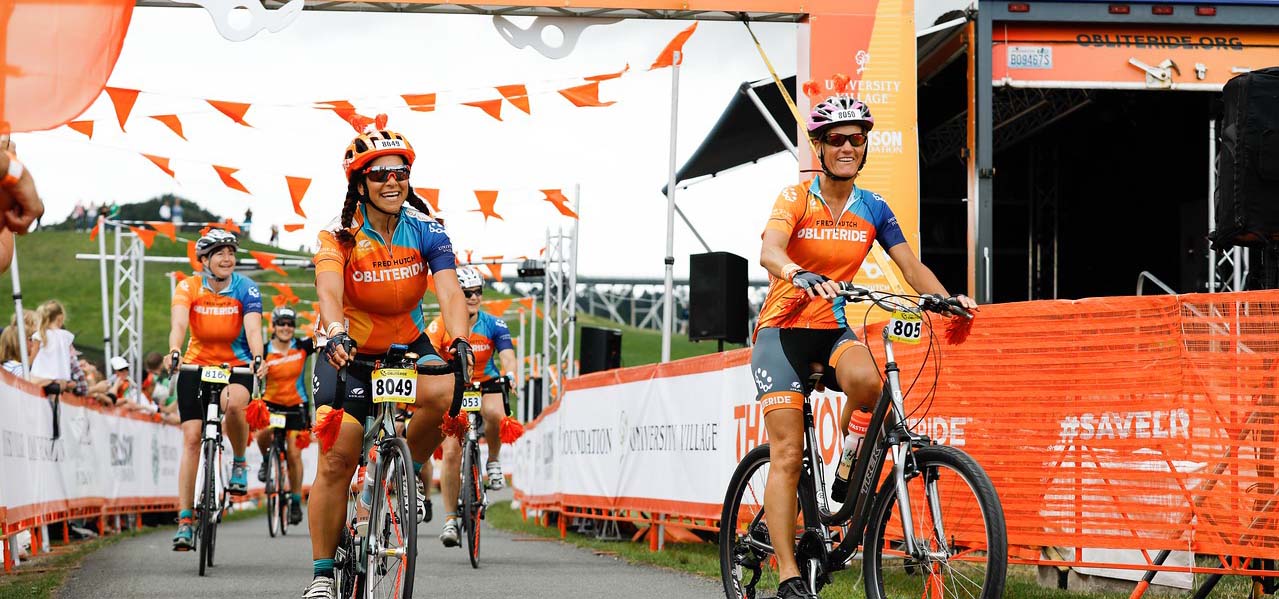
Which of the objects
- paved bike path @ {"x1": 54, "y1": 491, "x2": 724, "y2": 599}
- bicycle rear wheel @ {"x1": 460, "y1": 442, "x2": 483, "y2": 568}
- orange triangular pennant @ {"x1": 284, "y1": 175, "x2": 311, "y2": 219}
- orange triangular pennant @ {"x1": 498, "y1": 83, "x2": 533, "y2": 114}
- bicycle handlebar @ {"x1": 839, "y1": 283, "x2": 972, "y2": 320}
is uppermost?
orange triangular pennant @ {"x1": 498, "y1": 83, "x2": 533, "y2": 114}

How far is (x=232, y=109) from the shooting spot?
13.0m

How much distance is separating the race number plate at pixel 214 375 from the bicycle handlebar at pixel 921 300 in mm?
6116

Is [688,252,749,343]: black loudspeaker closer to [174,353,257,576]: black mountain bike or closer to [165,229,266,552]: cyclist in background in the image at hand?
[165,229,266,552]: cyclist in background

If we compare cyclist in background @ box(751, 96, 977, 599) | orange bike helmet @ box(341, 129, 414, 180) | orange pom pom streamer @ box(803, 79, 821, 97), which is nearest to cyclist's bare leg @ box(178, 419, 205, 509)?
orange bike helmet @ box(341, 129, 414, 180)

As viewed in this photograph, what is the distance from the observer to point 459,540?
10.5 metres

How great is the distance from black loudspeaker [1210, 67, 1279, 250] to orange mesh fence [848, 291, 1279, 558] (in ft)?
1.92

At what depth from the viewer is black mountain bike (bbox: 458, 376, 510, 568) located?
10.4 meters

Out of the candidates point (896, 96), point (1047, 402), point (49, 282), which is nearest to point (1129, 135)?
point (896, 96)

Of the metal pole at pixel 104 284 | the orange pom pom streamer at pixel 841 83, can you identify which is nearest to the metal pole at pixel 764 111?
the orange pom pom streamer at pixel 841 83

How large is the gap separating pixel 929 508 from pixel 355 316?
2.34 metres

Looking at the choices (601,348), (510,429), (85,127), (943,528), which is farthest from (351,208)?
(601,348)

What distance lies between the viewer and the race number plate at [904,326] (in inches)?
217

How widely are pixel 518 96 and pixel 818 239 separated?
807 centimetres

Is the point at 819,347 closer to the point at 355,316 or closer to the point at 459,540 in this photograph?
the point at 355,316
